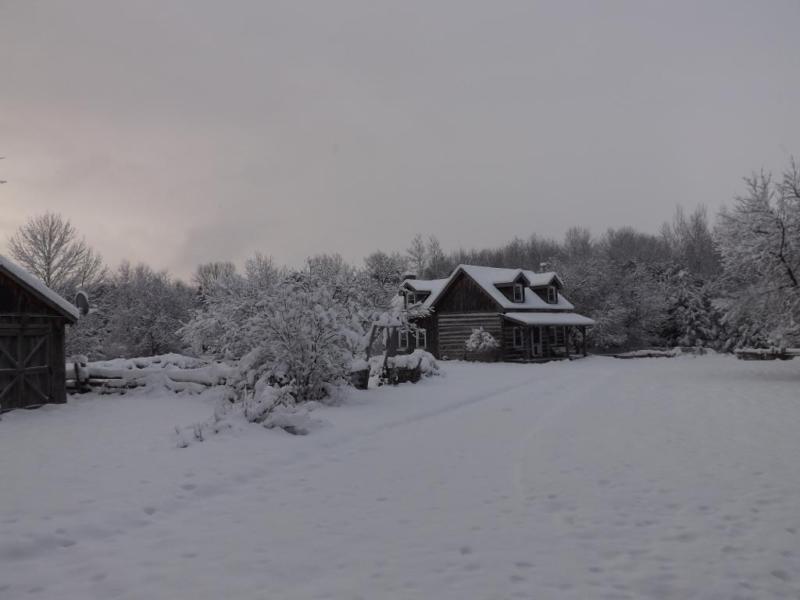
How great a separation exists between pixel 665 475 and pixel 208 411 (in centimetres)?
1087

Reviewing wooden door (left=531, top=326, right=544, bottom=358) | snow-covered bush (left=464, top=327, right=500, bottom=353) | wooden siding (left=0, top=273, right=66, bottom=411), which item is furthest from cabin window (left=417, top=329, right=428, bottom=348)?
wooden siding (left=0, top=273, right=66, bottom=411)

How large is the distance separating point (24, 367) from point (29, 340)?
764 millimetres

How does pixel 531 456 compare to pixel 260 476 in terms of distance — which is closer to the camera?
pixel 260 476

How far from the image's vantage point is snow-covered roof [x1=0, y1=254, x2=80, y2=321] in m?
14.7

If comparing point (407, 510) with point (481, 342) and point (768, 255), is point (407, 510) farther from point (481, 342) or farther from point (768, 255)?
point (481, 342)

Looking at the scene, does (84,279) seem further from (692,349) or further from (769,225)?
(692,349)

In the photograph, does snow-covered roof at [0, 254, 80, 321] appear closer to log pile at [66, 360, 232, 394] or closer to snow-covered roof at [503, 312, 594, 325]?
log pile at [66, 360, 232, 394]

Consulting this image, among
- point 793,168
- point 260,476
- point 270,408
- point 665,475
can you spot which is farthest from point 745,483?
point 793,168

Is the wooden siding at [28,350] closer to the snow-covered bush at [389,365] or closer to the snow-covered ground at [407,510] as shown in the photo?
the snow-covered ground at [407,510]

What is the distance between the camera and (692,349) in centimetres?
4338

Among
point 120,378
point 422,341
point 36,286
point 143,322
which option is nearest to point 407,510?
point 36,286

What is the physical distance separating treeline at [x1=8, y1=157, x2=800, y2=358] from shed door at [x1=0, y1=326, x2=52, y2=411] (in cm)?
396

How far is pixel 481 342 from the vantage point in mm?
37875

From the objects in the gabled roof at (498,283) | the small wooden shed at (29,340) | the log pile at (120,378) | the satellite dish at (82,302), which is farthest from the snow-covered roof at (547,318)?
the small wooden shed at (29,340)
